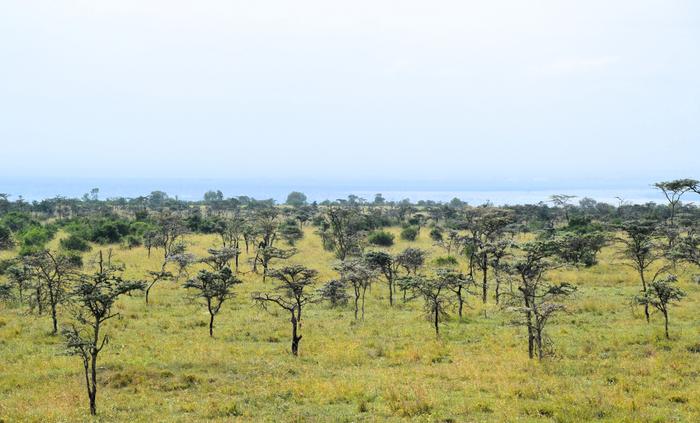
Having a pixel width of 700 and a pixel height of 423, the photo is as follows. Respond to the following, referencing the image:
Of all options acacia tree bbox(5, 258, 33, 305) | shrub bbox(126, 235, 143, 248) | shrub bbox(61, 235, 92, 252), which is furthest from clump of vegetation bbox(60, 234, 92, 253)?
acacia tree bbox(5, 258, 33, 305)

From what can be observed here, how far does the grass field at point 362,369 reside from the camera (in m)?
18.9

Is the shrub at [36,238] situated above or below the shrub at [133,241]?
above

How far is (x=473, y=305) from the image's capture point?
40.9 m

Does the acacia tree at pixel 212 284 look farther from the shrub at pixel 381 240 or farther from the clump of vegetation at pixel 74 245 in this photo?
the shrub at pixel 381 240

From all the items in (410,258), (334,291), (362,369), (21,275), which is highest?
(410,258)

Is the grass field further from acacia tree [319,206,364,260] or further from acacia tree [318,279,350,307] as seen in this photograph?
acacia tree [319,206,364,260]

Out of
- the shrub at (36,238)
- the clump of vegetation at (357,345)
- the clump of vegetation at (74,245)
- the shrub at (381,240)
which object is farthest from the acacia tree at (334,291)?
the shrub at (36,238)

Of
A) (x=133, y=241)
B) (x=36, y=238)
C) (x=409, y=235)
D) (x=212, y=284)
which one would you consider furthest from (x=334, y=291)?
(x=36, y=238)

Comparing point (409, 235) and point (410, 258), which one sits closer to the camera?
point (410, 258)

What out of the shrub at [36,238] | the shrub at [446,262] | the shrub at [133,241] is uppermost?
the shrub at [36,238]

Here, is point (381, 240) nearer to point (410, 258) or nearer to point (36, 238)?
point (410, 258)

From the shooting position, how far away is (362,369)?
2489cm

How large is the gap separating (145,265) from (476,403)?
4715 centimetres

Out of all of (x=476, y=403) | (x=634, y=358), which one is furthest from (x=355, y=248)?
(x=476, y=403)
